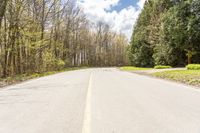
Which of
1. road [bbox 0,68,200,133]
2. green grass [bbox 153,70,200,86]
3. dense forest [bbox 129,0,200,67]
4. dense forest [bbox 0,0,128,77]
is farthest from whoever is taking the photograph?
dense forest [bbox 129,0,200,67]

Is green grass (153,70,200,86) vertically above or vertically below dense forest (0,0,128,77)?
below

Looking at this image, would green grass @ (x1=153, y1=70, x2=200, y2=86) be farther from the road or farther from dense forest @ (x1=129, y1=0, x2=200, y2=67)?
dense forest @ (x1=129, y1=0, x2=200, y2=67)

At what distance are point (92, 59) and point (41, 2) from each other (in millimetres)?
67400

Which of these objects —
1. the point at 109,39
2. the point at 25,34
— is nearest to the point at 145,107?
the point at 25,34

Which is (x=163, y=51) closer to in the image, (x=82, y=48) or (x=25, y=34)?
(x=25, y=34)

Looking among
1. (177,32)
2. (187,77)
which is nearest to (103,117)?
(187,77)

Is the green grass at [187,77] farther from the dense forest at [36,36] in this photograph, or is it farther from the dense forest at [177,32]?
the dense forest at [177,32]

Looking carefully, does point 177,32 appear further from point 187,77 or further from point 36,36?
point 187,77

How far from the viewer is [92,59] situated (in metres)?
114

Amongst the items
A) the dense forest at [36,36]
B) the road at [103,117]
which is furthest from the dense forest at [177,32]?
the road at [103,117]

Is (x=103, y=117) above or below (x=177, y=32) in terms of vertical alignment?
below

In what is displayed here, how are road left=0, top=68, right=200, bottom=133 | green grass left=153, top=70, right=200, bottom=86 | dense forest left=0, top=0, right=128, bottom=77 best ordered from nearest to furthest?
road left=0, top=68, right=200, bottom=133, green grass left=153, top=70, right=200, bottom=86, dense forest left=0, top=0, right=128, bottom=77

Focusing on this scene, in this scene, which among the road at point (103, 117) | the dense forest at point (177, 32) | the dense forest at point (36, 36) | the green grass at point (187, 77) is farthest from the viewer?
the dense forest at point (177, 32)

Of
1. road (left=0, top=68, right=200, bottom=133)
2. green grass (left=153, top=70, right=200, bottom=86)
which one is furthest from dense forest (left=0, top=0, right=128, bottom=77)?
road (left=0, top=68, right=200, bottom=133)
